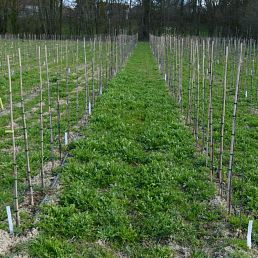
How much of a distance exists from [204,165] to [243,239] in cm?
186

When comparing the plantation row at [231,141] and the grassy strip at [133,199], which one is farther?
the plantation row at [231,141]

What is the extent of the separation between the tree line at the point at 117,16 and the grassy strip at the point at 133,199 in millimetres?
37384

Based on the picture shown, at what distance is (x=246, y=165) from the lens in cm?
555

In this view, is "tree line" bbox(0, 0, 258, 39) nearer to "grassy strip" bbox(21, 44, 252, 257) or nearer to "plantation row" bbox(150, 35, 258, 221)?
"plantation row" bbox(150, 35, 258, 221)

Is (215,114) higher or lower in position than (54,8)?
lower

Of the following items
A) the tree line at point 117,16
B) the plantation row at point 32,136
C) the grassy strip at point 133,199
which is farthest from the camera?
the tree line at point 117,16

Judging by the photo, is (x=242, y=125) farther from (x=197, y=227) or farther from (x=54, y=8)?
(x=54, y=8)

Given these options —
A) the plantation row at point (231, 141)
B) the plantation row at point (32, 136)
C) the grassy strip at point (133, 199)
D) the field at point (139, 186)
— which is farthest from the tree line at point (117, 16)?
the grassy strip at point (133, 199)

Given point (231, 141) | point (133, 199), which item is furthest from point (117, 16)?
point (133, 199)

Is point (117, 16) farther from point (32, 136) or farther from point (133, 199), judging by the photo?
point (133, 199)

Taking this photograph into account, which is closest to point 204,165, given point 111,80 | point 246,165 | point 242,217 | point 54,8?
point 246,165

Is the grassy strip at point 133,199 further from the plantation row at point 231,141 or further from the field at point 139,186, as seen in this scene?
the plantation row at point 231,141

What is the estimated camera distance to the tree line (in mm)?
43781

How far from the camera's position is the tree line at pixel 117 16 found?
144 ft
